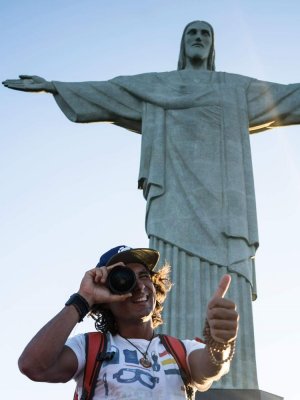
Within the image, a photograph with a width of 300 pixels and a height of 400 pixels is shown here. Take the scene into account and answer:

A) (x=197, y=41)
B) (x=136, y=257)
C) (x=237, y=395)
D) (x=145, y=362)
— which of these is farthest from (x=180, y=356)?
(x=197, y=41)

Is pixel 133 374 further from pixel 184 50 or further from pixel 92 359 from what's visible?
pixel 184 50

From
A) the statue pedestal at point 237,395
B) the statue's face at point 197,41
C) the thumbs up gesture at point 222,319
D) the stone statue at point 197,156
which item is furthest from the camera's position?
→ the statue's face at point 197,41

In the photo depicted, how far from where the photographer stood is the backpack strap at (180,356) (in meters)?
2.67

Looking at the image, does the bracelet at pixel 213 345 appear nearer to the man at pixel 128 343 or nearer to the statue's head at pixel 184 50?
the man at pixel 128 343

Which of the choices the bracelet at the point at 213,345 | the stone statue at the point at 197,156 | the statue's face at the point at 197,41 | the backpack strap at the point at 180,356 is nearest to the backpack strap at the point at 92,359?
the backpack strap at the point at 180,356

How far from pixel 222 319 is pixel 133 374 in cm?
42

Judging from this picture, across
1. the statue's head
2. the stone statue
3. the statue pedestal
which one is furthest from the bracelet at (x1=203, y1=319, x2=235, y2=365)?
the statue's head

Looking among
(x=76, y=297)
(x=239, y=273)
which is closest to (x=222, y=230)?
(x=239, y=273)

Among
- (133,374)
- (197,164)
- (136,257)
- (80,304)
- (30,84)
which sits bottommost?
(133,374)

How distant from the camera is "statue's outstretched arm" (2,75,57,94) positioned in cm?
852

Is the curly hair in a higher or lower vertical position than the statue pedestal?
lower

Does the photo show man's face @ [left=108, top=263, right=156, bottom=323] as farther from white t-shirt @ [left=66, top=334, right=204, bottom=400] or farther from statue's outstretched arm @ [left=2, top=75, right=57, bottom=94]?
statue's outstretched arm @ [left=2, top=75, right=57, bottom=94]

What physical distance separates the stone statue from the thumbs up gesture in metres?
4.30

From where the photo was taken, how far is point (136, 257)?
292 cm
